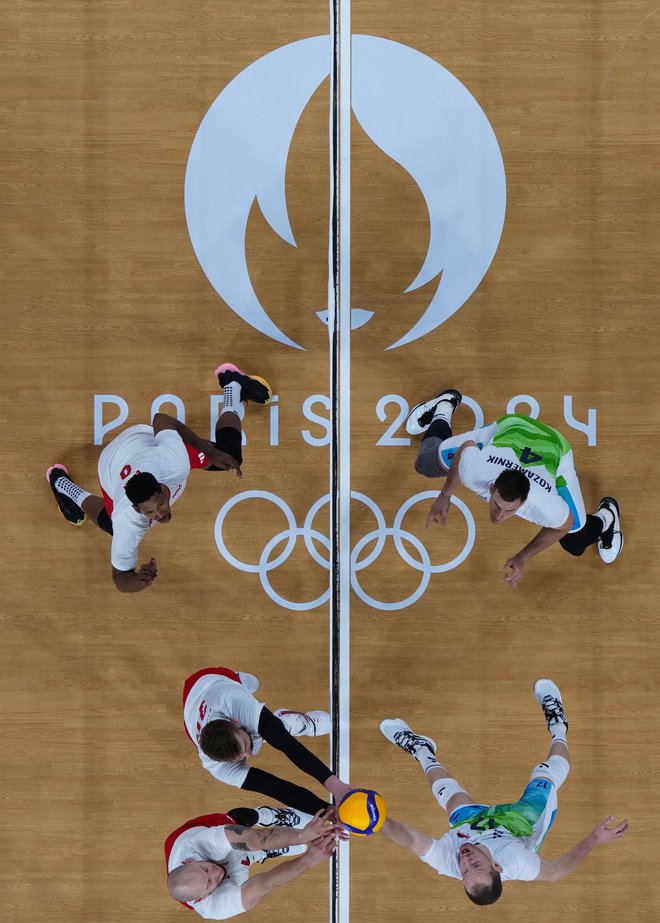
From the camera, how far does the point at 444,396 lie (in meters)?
6.14

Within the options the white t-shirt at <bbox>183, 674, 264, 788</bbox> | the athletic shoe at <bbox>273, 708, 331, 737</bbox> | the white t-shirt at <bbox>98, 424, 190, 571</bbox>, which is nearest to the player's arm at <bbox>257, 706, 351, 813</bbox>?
the white t-shirt at <bbox>183, 674, 264, 788</bbox>

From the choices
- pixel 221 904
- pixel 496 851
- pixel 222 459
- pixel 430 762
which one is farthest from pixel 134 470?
pixel 496 851

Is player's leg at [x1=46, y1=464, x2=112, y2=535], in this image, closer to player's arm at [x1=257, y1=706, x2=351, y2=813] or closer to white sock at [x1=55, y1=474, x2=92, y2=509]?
white sock at [x1=55, y1=474, x2=92, y2=509]

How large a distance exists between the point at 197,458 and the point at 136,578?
3.17ft

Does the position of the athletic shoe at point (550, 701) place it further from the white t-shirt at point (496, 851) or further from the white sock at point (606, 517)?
the white sock at point (606, 517)

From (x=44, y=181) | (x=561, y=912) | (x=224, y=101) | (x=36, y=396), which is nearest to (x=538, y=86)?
(x=224, y=101)

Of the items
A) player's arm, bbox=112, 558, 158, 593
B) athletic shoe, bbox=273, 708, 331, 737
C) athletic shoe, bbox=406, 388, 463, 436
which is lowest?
athletic shoe, bbox=273, 708, 331, 737

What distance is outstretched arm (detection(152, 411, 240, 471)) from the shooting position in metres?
5.49

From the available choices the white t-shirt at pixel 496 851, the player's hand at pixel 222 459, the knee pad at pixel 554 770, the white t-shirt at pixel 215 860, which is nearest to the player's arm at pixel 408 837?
the white t-shirt at pixel 496 851

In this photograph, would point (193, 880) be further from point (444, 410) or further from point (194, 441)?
point (444, 410)

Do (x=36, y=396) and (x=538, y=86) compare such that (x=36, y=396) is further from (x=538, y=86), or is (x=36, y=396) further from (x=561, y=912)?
(x=561, y=912)

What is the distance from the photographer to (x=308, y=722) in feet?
19.6

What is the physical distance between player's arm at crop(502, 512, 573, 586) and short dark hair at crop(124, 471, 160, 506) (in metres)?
2.57

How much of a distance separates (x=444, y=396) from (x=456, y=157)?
1956mm
